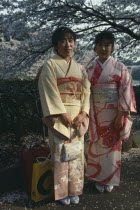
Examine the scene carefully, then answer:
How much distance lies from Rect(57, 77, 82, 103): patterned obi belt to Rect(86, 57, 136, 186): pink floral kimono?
13.0 inches

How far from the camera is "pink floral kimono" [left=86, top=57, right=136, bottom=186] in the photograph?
280 centimetres

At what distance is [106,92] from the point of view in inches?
111

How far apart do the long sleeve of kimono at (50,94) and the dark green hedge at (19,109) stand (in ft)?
4.95

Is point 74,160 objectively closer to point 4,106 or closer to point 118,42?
point 4,106

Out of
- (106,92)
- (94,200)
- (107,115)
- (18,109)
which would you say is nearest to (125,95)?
(106,92)

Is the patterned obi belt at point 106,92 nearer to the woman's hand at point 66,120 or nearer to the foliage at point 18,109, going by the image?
the woman's hand at point 66,120

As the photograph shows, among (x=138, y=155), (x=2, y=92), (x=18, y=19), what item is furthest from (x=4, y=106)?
(x=138, y=155)

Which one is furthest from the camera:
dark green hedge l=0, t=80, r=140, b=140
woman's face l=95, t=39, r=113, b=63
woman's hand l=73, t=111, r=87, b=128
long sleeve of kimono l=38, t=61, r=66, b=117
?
dark green hedge l=0, t=80, r=140, b=140

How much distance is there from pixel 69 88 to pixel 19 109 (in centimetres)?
185

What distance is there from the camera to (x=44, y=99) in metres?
2.51

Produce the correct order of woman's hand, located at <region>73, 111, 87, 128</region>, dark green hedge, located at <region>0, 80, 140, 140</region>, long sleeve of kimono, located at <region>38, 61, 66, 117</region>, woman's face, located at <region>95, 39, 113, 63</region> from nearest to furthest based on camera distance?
1. long sleeve of kimono, located at <region>38, 61, 66, 117</region>
2. woman's hand, located at <region>73, 111, 87, 128</region>
3. woman's face, located at <region>95, 39, 113, 63</region>
4. dark green hedge, located at <region>0, 80, 140, 140</region>

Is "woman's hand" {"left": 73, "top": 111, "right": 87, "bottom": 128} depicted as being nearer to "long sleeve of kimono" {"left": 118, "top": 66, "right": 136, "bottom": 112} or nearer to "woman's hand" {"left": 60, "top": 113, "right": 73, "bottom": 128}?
"woman's hand" {"left": 60, "top": 113, "right": 73, "bottom": 128}

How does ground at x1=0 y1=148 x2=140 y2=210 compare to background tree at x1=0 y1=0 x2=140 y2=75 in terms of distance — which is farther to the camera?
background tree at x1=0 y1=0 x2=140 y2=75

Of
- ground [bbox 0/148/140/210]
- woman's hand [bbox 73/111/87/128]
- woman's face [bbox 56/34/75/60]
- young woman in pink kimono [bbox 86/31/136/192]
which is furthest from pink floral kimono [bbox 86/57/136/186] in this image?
woman's face [bbox 56/34/75/60]
